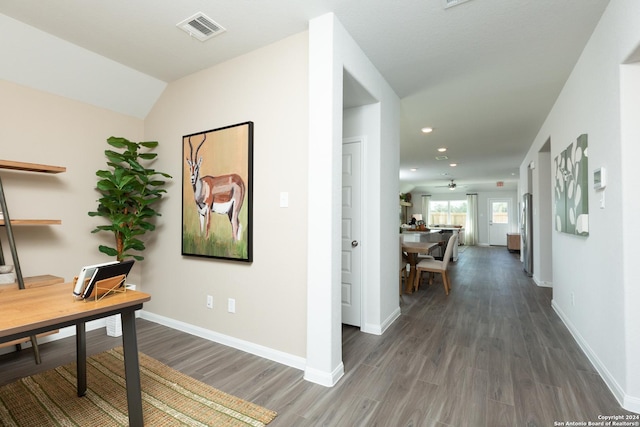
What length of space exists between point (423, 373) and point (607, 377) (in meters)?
1.22

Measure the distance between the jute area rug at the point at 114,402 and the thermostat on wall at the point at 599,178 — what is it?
264cm

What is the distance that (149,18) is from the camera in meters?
2.30

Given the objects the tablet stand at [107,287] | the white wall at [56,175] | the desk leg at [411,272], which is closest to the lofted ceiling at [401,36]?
the white wall at [56,175]

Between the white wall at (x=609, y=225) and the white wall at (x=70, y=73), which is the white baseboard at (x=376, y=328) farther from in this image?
the white wall at (x=70, y=73)

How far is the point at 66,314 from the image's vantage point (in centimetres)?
130

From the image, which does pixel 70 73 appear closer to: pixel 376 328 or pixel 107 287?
pixel 107 287

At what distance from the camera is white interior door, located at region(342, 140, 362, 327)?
318 cm

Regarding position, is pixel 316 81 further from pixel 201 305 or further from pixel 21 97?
pixel 21 97

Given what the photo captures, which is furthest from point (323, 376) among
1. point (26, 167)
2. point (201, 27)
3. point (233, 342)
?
point (26, 167)

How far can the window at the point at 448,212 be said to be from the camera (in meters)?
13.6

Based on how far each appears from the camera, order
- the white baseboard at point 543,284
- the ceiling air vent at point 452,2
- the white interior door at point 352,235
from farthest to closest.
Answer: the white baseboard at point 543,284
the white interior door at point 352,235
the ceiling air vent at point 452,2

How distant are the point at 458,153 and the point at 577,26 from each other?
14.8 ft

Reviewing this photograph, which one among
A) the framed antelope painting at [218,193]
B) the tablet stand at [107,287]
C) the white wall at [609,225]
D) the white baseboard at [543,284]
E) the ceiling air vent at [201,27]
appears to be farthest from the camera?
the white baseboard at [543,284]

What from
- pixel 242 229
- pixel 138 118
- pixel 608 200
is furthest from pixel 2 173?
pixel 608 200
